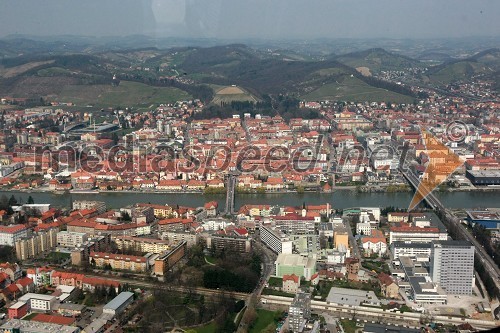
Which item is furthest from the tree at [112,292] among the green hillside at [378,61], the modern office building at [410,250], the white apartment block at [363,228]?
the green hillside at [378,61]

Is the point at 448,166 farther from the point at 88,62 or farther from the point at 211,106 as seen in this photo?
the point at 88,62

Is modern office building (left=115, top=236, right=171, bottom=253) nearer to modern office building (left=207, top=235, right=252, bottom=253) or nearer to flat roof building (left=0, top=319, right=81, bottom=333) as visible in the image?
modern office building (left=207, top=235, right=252, bottom=253)

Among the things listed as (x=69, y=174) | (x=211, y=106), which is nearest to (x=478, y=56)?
(x=211, y=106)

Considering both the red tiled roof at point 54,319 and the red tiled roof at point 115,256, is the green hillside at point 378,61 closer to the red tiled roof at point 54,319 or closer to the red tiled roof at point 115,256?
the red tiled roof at point 115,256

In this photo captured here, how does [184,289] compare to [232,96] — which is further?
[232,96]

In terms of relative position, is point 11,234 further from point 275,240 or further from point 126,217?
point 275,240

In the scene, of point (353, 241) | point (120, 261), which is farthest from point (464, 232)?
point (120, 261)
